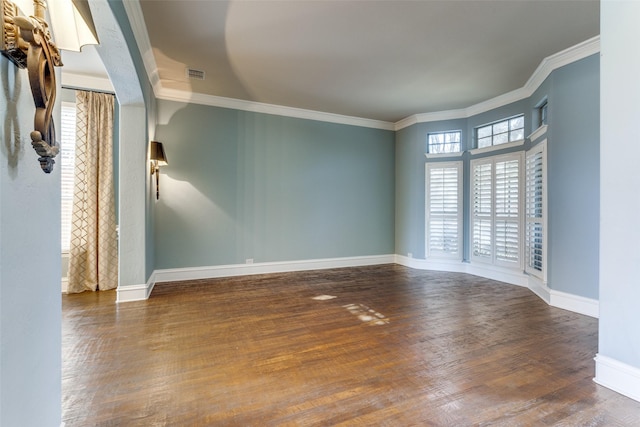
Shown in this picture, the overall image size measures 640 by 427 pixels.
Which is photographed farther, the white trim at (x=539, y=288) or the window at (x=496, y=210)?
the window at (x=496, y=210)

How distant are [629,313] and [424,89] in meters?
3.86

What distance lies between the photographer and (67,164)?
4.34 metres

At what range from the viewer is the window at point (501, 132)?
4.93m

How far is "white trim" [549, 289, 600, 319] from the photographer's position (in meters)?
3.43

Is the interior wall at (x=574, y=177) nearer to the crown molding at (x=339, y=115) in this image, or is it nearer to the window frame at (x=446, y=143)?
the crown molding at (x=339, y=115)

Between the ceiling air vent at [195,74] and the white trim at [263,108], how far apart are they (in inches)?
25.7

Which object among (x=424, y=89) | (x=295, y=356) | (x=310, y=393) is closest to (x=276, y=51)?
(x=424, y=89)

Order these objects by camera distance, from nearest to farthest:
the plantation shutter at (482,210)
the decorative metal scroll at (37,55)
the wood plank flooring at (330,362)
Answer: the decorative metal scroll at (37,55)
the wood plank flooring at (330,362)
the plantation shutter at (482,210)

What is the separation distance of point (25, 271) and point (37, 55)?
0.78 meters

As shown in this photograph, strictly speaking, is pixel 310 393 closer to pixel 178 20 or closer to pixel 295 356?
pixel 295 356

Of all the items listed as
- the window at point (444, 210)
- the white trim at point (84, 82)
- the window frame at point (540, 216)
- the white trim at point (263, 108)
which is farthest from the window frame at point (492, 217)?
the white trim at point (84, 82)

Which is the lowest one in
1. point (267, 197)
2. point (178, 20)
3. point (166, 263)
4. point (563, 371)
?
point (563, 371)

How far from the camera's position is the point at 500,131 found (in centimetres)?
525

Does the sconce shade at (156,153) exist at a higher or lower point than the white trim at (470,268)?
higher
